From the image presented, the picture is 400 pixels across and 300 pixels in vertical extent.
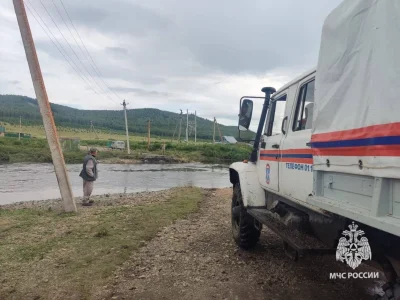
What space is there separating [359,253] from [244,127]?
273cm

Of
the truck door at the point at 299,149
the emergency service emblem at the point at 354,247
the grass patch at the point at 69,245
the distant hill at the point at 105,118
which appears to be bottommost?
the grass patch at the point at 69,245

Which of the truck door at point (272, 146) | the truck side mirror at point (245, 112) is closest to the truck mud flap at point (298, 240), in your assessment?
the truck door at point (272, 146)

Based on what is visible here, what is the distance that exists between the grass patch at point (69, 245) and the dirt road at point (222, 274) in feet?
1.25

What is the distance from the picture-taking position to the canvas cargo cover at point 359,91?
215 cm

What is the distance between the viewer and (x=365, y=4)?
248cm

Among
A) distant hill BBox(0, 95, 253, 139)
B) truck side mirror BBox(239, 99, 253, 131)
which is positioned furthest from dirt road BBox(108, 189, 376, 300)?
distant hill BBox(0, 95, 253, 139)

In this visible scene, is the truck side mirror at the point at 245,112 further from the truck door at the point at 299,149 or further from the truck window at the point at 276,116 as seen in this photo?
the truck door at the point at 299,149

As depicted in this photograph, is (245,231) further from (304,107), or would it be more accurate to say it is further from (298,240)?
(304,107)

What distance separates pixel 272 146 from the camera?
471 centimetres

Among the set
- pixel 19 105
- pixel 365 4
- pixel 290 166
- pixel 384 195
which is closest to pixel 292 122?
pixel 290 166

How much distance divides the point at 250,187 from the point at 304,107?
1681 mm

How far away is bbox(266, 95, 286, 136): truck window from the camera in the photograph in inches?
186

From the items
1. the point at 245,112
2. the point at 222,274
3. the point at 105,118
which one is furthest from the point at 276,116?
the point at 105,118

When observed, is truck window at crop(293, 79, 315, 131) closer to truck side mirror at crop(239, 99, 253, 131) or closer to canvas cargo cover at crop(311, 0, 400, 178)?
canvas cargo cover at crop(311, 0, 400, 178)
